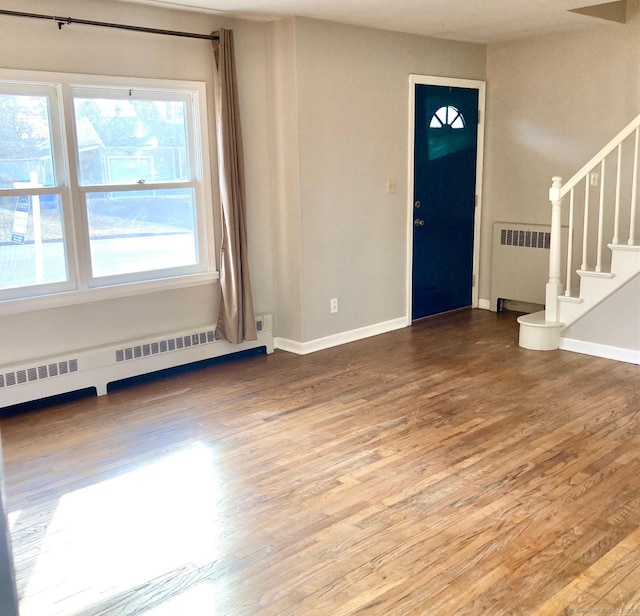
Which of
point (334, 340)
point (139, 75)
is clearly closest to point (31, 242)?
point (139, 75)

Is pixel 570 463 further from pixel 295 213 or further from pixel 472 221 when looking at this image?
pixel 472 221

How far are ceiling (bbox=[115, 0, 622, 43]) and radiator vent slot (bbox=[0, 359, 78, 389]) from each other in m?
2.30

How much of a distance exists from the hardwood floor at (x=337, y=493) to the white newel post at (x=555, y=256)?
0.53 m

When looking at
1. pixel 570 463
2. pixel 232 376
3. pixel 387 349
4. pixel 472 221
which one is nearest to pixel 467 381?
pixel 387 349

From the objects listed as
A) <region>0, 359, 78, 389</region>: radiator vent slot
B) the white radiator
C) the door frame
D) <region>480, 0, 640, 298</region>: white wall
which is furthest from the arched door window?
<region>0, 359, 78, 389</region>: radiator vent slot

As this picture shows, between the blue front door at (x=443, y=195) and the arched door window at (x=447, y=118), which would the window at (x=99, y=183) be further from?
the arched door window at (x=447, y=118)

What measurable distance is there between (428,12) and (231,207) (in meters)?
1.92

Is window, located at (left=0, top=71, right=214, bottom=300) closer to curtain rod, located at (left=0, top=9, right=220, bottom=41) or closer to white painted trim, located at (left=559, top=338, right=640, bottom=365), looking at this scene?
curtain rod, located at (left=0, top=9, right=220, bottom=41)

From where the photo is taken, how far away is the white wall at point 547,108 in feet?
18.2

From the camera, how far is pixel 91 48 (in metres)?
4.25

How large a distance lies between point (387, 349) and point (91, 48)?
9.64ft

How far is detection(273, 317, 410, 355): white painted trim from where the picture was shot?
534 centimetres

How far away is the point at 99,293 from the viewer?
446cm

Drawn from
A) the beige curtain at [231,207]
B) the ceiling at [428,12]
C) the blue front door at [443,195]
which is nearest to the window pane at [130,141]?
the beige curtain at [231,207]
